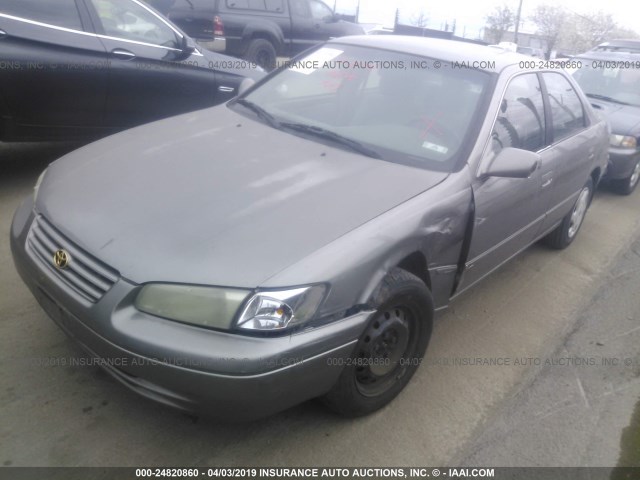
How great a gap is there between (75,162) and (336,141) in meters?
1.40

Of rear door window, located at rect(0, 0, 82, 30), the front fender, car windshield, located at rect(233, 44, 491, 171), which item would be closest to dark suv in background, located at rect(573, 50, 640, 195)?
car windshield, located at rect(233, 44, 491, 171)

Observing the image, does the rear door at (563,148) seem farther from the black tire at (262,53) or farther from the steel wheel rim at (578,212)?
the black tire at (262,53)

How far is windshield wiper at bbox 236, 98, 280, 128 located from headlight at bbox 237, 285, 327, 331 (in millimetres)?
1511

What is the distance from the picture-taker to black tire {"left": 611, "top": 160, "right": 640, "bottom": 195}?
666 cm

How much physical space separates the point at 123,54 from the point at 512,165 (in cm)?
359

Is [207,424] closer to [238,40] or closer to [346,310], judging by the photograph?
[346,310]

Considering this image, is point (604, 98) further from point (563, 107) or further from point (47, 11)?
point (47, 11)

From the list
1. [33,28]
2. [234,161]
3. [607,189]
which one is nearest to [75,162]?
[234,161]

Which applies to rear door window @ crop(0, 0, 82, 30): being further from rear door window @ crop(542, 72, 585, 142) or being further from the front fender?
rear door window @ crop(542, 72, 585, 142)

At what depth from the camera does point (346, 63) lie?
3.56 meters

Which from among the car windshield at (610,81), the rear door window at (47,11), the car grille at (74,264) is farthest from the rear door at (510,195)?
the car windshield at (610,81)

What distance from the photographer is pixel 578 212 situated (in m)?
4.92

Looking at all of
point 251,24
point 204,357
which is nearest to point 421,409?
point 204,357

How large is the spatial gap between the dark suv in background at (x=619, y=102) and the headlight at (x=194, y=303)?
5819 mm
